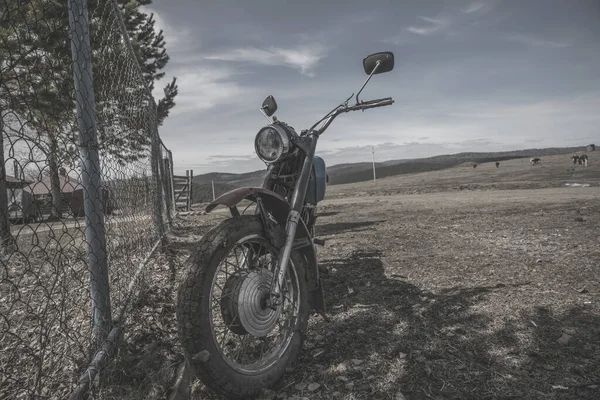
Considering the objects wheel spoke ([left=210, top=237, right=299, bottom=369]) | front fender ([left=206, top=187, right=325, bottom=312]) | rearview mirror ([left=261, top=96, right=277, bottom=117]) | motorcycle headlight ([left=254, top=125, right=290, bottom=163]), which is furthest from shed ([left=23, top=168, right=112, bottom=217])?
rearview mirror ([left=261, top=96, right=277, bottom=117])

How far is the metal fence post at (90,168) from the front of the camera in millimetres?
2141

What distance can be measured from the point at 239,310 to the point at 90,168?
1.22 meters

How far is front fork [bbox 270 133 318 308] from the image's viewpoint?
215cm

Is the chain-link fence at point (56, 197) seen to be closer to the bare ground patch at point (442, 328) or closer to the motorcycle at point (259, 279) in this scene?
the bare ground patch at point (442, 328)

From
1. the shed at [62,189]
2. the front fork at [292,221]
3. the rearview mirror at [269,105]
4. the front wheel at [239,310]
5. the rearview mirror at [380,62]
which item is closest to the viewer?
the front wheel at [239,310]

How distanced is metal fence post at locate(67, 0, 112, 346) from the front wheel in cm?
74

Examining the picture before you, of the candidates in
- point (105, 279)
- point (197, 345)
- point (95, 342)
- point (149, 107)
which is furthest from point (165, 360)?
point (149, 107)

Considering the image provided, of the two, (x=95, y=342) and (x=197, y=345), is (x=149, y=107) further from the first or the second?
(x=197, y=345)

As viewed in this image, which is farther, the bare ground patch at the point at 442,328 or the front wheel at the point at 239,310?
the bare ground patch at the point at 442,328

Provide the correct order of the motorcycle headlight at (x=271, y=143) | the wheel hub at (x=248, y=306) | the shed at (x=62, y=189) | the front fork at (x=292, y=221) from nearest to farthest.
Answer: the shed at (x=62, y=189) < the wheel hub at (x=248, y=306) < the front fork at (x=292, y=221) < the motorcycle headlight at (x=271, y=143)

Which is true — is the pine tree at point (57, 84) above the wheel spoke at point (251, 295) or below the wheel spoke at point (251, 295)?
above

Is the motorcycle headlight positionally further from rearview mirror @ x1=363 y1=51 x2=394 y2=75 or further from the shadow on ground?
the shadow on ground

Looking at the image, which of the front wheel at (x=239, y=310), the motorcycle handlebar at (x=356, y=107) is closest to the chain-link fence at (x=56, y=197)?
the front wheel at (x=239, y=310)

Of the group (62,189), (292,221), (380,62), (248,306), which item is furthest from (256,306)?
(380,62)
